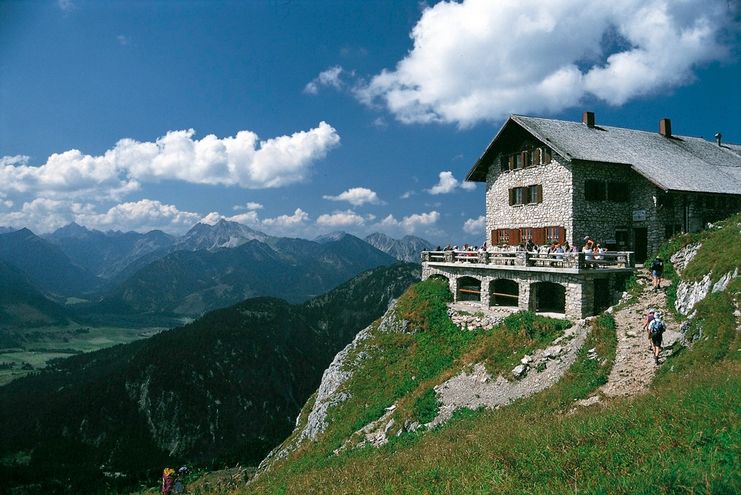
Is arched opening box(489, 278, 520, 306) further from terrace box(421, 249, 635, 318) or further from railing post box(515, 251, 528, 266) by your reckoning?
railing post box(515, 251, 528, 266)

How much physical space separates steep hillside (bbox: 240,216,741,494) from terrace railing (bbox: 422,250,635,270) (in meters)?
1.91

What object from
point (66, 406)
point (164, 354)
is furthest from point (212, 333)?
point (66, 406)

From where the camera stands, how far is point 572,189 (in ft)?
100

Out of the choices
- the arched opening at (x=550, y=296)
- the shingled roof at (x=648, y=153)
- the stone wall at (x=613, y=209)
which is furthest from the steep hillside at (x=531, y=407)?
the shingled roof at (x=648, y=153)

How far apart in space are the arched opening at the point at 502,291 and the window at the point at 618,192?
9329mm

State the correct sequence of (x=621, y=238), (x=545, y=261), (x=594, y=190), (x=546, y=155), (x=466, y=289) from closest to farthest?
1. (x=545, y=261)
2. (x=594, y=190)
3. (x=621, y=238)
4. (x=546, y=155)
5. (x=466, y=289)

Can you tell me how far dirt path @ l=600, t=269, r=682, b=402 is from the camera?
55.3ft

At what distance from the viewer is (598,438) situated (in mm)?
9523

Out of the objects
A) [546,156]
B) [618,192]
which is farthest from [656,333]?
[546,156]

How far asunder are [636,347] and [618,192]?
54.3 feet

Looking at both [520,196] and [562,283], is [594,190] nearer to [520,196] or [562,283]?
[520,196]

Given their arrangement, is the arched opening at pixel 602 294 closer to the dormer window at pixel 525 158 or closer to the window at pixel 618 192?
the window at pixel 618 192

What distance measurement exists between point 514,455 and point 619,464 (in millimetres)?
2397

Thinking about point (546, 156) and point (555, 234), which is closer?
point (555, 234)
